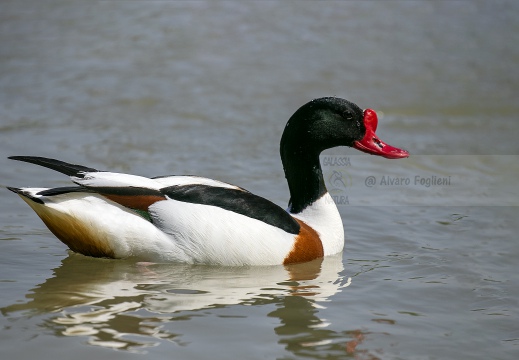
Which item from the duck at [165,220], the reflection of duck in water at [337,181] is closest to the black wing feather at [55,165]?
the duck at [165,220]

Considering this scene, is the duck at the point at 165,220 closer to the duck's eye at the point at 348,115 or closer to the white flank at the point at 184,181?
the white flank at the point at 184,181

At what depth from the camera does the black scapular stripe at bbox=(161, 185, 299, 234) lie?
741 centimetres

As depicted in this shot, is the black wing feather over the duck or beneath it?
over

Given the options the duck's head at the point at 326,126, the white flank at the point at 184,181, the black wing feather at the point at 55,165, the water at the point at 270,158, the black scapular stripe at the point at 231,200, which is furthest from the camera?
the duck's head at the point at 326,126

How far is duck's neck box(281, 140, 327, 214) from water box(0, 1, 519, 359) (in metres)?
0.61

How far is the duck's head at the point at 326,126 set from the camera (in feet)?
26.7

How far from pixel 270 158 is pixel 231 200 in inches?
137

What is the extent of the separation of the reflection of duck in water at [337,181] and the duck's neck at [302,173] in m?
1.89

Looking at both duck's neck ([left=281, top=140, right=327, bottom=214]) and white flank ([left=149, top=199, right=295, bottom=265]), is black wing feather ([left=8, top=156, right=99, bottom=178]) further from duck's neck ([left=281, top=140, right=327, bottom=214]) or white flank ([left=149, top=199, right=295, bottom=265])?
duck's neck ([left=281, top=140, right=327, bottom=214])

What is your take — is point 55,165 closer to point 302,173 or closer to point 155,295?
point 155,295

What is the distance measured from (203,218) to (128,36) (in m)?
8.16

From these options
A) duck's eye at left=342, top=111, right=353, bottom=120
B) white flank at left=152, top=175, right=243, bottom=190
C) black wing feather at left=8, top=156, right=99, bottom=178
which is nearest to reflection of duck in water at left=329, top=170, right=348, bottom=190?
duck's eye at left=342, top=111, right=353, bottom=120

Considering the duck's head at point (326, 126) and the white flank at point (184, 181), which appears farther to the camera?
the duck's head at point (326, 126)

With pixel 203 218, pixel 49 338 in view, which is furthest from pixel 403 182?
pixel 49 338
